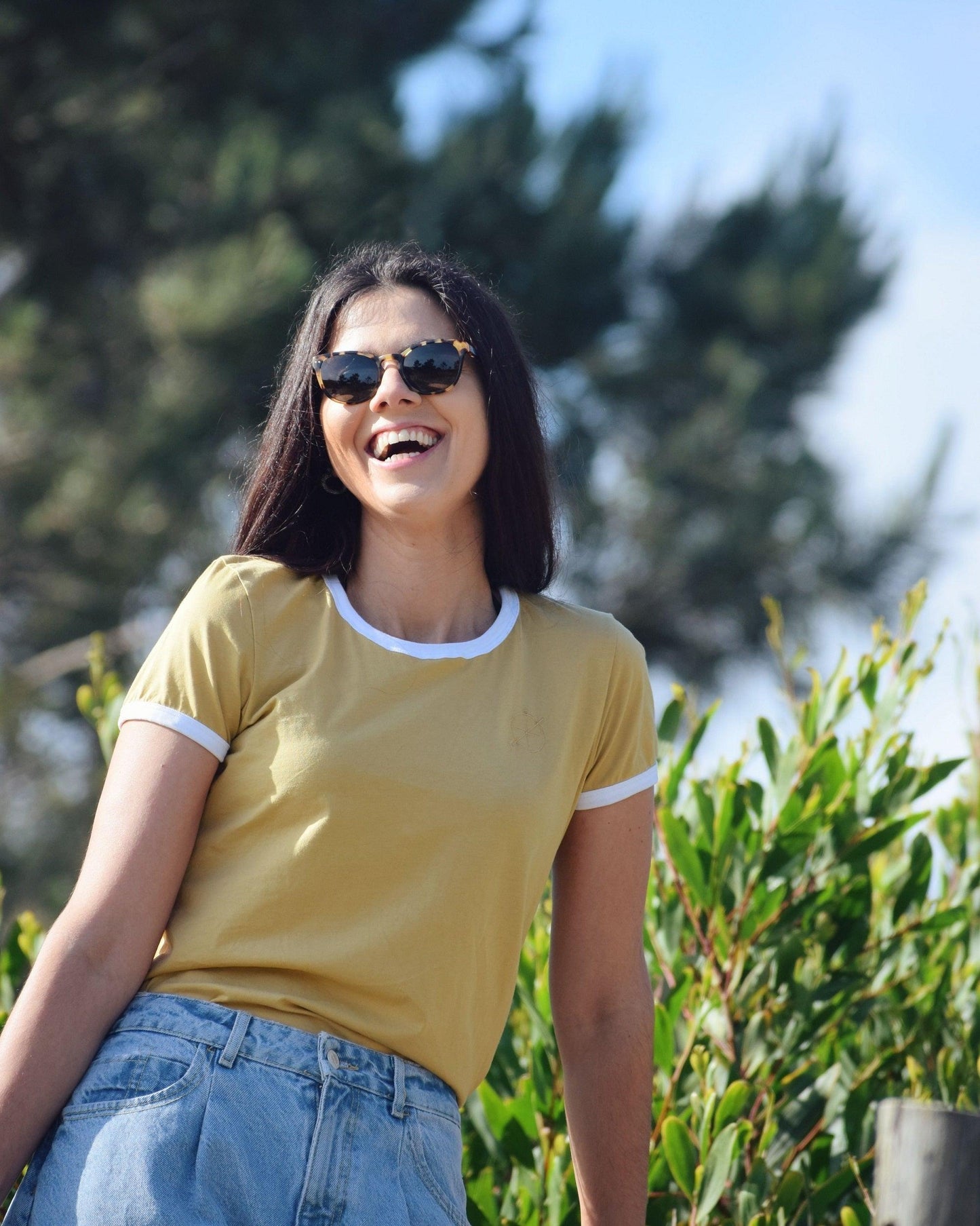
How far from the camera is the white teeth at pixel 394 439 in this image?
5.19 feet

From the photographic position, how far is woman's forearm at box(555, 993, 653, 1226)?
1529 millimetres

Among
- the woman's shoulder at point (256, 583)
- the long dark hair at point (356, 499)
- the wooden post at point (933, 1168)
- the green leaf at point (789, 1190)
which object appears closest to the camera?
the wooden post at point (933, 1168)

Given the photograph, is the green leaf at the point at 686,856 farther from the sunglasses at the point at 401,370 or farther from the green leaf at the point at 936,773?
the sunglasses at the point at 401,370

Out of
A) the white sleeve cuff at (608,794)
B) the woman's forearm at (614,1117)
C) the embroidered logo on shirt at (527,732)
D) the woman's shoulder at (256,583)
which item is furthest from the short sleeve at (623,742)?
the woman's shoulder at (256,583)

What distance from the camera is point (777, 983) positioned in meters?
2.01

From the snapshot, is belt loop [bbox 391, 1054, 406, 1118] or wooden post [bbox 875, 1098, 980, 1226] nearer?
wooden post [bbox 875, 1098, 980, 1226]

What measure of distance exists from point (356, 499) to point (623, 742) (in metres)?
0.44

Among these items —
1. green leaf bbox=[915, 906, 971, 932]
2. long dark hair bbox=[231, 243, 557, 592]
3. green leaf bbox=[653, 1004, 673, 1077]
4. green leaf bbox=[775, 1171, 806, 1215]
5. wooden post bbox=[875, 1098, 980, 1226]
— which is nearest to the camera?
wooden post bbox=[875, 1098, 980, 1226]

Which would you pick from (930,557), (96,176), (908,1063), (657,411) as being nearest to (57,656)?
(96,176)

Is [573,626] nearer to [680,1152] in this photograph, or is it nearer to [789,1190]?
[680,1152]

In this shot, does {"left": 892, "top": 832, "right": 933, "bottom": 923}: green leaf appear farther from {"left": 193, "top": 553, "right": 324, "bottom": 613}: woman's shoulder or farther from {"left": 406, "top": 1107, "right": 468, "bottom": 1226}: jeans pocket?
{"left": 193, "top": 553, "right": 324, "bottom": 613}: woman's shoulder

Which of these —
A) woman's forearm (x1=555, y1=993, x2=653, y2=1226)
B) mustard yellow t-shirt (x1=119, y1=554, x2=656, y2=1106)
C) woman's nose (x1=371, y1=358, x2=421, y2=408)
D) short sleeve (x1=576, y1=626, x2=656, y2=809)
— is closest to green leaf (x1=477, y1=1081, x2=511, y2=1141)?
woman's forearm (x1=555, y1=993, x2=653, y2=1226)

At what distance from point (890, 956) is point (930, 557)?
8686 millimetres

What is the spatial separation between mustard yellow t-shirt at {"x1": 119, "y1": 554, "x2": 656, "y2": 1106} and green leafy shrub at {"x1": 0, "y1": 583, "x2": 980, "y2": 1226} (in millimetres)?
517
